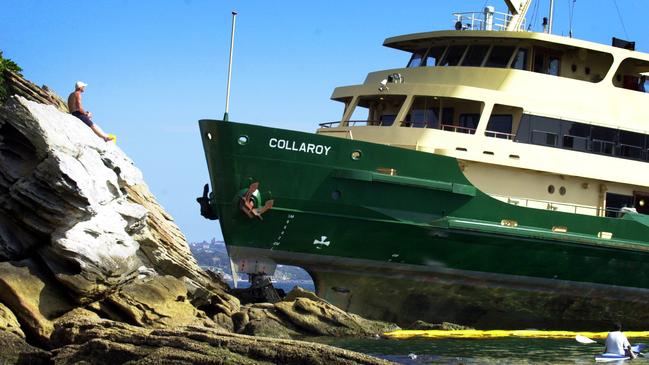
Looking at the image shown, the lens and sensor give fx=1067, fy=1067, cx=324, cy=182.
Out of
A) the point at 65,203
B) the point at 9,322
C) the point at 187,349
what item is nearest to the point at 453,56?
the point at 65,203

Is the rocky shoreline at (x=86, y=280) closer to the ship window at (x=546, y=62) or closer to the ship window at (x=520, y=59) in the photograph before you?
the ship window at (x=520, y=59)

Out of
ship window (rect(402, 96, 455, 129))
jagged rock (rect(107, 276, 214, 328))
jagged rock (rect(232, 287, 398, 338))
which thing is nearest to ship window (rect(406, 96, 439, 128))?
ship window (rect(402, 96, 455, 129))

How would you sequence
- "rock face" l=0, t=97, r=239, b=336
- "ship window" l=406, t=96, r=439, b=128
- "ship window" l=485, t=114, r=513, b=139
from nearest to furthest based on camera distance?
"rock face" l=0, t=97, r=239, b=336, "ship window" l=485, t=114, r=513, b=139, "ship window" l=406, t=96, r=439, b=128

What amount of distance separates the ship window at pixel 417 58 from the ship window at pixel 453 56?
634 millimetres

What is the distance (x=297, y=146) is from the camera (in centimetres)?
1947

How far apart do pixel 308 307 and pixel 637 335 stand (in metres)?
7.89

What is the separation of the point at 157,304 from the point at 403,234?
17.4 feet

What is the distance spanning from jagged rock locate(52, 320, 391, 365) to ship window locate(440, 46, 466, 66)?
1078 centimetres

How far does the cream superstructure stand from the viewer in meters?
21.3

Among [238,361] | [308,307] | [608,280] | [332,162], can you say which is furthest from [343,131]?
[238,361]

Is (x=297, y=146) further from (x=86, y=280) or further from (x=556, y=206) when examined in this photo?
(x=556, y=206)

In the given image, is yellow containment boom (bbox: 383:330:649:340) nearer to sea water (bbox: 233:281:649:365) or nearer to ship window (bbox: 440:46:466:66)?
sea water (bbox: 233:281:649:365)

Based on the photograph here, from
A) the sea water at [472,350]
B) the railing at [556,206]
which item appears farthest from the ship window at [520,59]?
the sea water at [472,350]

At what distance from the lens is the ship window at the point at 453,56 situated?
23078 mm
